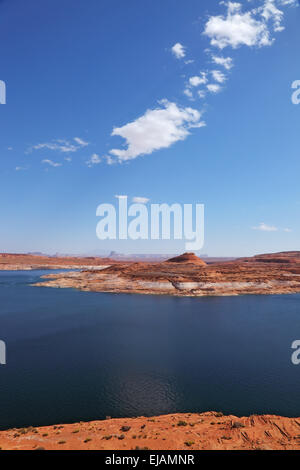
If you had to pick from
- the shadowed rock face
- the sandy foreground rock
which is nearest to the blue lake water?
the sandy foreground rock

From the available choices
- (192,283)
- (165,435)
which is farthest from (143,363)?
(192,283)

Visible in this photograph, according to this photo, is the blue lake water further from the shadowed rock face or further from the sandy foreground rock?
the shadowed rock face

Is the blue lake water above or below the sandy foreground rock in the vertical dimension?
below

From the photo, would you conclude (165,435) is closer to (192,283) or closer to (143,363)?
(143,363)

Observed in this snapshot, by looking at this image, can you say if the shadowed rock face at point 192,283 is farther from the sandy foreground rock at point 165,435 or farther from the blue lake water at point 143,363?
the sandy foreground rock at point 165,435

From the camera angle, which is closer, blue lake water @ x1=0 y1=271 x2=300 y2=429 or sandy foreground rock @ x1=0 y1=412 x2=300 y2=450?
sandy foreground rock @ x1=0 y1=412 x2=300 y2=450
